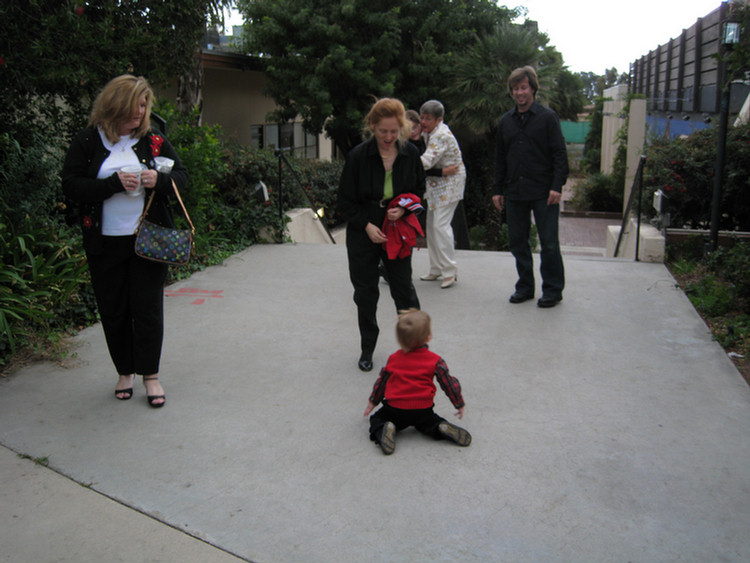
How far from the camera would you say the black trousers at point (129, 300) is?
3887 mm

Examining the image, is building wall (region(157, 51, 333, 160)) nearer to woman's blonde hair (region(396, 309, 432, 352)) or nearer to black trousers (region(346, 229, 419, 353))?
black trousers (region(346, 229, 419, 353))

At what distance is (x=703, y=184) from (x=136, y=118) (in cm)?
707

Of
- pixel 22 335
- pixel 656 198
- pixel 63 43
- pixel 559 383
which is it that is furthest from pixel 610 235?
pixel 22 335

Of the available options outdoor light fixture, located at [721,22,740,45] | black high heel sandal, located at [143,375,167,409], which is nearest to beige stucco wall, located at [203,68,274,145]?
outdoor light fixture, located at [721,22,740,45]

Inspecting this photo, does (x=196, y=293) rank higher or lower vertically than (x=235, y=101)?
lower

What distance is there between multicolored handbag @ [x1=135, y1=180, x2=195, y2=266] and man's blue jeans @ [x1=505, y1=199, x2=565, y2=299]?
10.2 feet

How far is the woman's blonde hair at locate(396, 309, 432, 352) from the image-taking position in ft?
11.4

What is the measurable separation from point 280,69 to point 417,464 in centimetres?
1326

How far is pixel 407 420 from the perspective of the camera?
11.9 ft

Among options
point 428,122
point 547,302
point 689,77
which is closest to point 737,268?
point 547,302

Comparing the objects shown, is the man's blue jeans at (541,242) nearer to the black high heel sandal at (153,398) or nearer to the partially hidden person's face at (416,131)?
the partially hidden person's face at (416,131)

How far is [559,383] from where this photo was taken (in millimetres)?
4473

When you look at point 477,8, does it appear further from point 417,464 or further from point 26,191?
point 417,464

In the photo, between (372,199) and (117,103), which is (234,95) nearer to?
(372,199)
